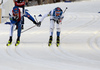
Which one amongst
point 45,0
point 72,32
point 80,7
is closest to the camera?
point 72,32

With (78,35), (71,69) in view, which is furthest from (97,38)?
(71,69)

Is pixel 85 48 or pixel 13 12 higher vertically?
pixel 13 12

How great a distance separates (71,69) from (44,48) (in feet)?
9.61

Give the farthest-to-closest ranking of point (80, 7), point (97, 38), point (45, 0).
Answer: point (45, 0) < point (80, 7) < point (97, 38)

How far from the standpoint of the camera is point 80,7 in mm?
25594

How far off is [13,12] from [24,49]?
1.28 metres

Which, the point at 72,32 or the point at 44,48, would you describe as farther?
the point at 72,32

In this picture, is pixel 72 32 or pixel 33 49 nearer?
pixel 33 49

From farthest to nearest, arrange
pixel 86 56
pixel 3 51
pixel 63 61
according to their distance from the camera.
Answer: pixel 3 51 < pixel 86 56 < pixel 63 61

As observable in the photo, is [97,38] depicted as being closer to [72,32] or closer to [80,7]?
[72,32]

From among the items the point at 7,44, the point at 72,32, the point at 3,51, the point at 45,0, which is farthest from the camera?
the point at 45,0

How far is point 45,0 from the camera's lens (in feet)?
105

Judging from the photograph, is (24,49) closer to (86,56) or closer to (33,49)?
(33,49)

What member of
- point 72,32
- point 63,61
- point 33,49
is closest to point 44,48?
point 33,49
